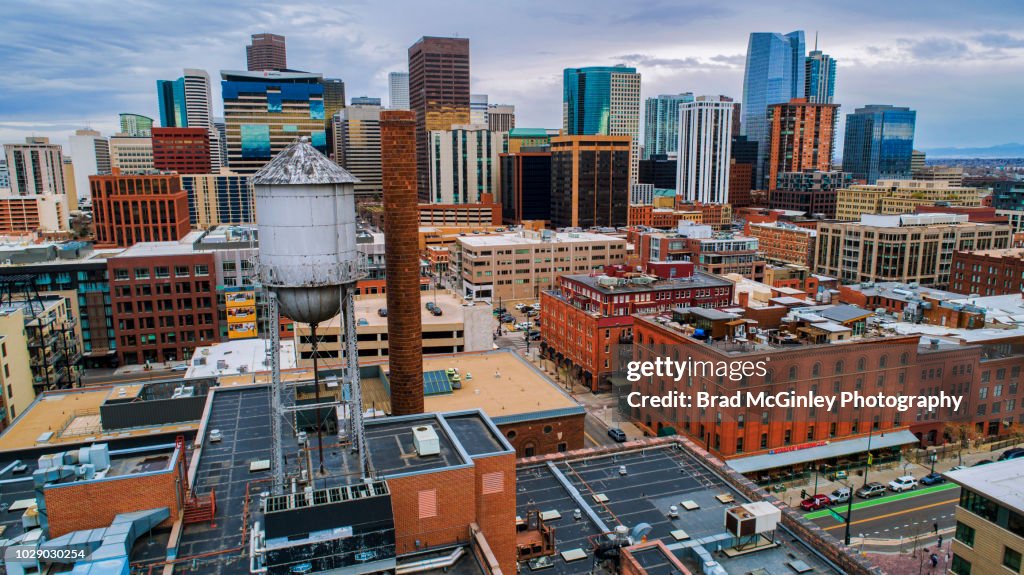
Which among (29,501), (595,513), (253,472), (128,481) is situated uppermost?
(128,481)

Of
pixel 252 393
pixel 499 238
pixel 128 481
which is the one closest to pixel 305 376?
pixel 252 393

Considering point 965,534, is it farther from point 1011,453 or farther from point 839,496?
point 1011,453

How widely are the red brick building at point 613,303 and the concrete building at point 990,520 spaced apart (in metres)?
46.5

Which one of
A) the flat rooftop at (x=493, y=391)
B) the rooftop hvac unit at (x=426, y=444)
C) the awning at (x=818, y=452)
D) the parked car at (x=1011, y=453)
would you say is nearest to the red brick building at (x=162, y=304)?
the flat rooftop at (x=493, y=391)

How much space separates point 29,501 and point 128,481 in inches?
497

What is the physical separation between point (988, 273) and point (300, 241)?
117 meters

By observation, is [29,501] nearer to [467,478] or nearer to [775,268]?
[467,478]

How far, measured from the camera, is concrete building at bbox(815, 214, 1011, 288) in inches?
4961

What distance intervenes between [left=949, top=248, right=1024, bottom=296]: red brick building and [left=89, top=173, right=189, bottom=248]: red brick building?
142 metres

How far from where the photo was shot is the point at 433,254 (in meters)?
159

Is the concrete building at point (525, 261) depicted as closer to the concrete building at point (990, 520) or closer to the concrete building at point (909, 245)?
the concrete building at point (909, 245)

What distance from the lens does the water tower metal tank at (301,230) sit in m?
27.0

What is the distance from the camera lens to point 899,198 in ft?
572

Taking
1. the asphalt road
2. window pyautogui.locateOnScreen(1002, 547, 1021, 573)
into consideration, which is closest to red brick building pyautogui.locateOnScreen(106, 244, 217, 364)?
the asphalt road
